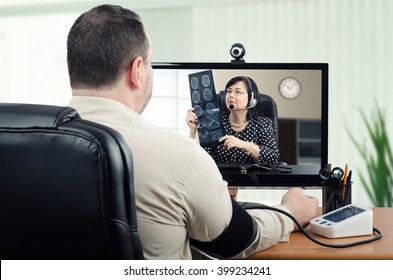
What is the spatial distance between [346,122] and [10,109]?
401 cm

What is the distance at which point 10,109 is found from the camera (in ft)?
2.82

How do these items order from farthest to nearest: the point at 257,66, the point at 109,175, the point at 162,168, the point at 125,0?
the point at 125,0
the point at 257,66
the point at 162,168
the point at 109,175

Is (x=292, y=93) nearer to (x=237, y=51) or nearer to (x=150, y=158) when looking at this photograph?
(x=237, y=51)

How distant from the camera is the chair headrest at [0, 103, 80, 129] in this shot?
0.83 metres

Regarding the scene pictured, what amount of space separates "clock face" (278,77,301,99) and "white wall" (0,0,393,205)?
298 centimetres

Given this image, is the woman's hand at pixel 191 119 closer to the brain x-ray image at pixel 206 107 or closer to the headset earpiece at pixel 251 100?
the brain x-ray image at pixel 206 107

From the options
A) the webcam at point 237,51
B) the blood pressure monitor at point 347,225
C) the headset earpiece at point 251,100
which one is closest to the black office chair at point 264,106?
the headset earpiece at point 251,100

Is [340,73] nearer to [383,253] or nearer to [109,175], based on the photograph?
[383,253]

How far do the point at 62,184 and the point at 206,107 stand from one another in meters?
0.95

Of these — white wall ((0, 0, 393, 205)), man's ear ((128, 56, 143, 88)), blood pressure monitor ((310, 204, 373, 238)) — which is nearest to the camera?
man's ear ((128, 56, 143, 88))

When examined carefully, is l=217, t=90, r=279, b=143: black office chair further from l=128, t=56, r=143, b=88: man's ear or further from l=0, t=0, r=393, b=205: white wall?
l=0, t=0, r=393, b=205: white wall

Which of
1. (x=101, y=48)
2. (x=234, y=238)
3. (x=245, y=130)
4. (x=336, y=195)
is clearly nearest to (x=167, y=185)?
(x=234, y=238)

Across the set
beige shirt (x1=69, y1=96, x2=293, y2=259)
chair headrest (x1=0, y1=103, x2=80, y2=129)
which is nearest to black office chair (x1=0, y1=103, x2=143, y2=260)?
chair headrest (x1=0, y1=103, x2=80, y2=129)

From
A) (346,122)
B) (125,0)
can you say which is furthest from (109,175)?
(125,0)
